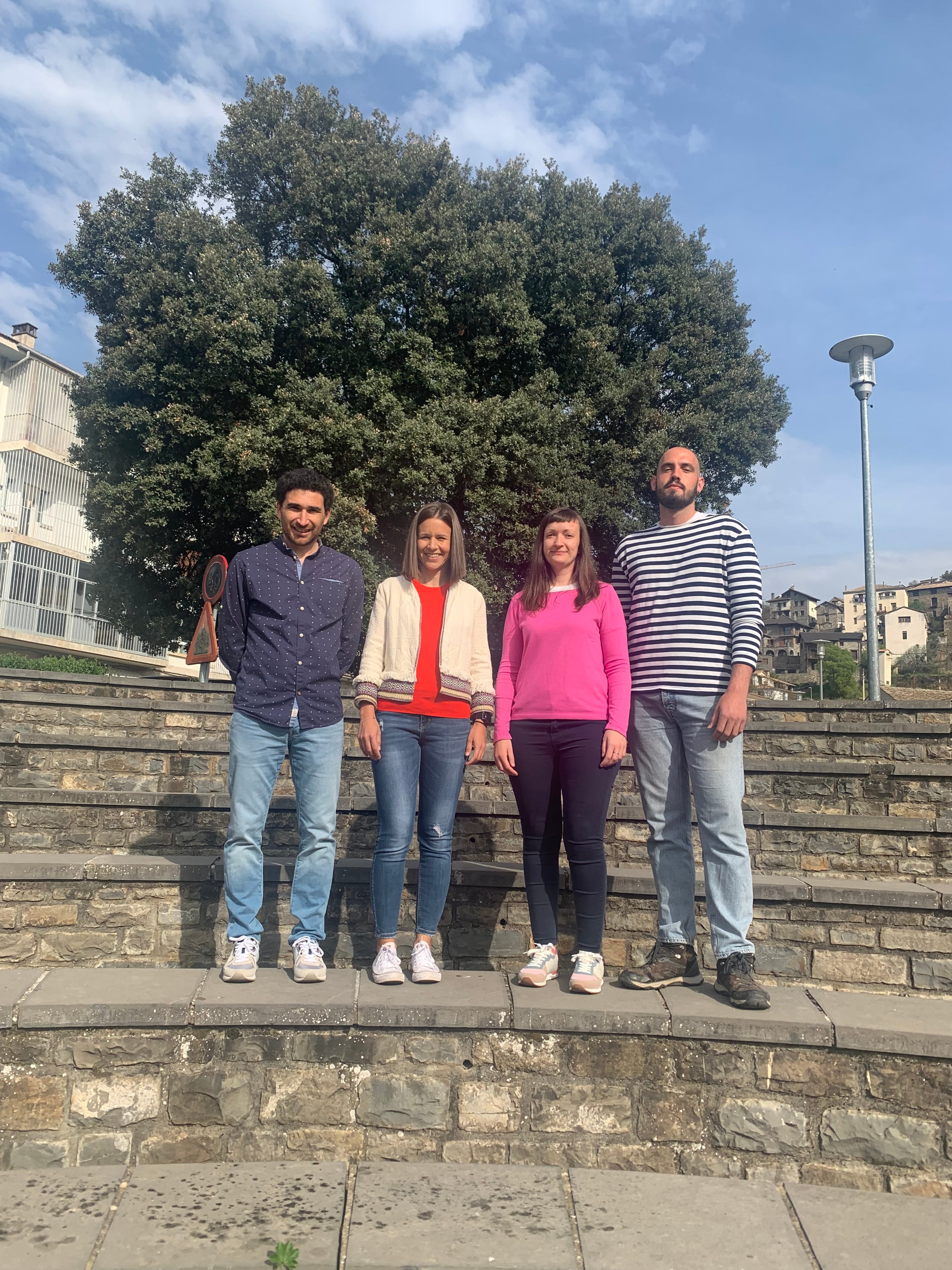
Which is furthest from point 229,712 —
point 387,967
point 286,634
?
point 387,967

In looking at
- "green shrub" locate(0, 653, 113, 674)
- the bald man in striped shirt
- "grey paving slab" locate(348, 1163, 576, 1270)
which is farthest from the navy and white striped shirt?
"green shrub" locate(0, 653, 113, 674)

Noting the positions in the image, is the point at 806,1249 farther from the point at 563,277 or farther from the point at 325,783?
the point at 563,277

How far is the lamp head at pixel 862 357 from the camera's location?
12.3m

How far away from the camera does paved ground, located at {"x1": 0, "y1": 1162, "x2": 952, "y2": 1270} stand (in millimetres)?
2078

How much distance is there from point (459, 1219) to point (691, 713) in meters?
1.79

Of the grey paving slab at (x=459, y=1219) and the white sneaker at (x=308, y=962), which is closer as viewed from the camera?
the grey paving slab at (x=459, y=1219)

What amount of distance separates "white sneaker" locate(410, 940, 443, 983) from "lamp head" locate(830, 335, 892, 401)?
1169cm

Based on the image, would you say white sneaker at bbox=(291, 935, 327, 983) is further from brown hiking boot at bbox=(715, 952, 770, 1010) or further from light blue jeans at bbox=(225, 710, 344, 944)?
brown hiking boot at bbox=(715, 952, 770, 1010)

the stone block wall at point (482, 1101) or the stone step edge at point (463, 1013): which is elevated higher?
the stone step edge at point (463, 1013)

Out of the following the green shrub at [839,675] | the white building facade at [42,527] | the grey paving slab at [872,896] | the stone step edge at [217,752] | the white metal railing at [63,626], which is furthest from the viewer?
the green shrub at [839,675]

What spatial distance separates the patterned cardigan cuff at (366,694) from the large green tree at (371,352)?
1034 centimetres

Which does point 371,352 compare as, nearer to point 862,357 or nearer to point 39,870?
point 862,357

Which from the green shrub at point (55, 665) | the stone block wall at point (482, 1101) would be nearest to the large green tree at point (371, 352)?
the green shrub at point (55, 665)

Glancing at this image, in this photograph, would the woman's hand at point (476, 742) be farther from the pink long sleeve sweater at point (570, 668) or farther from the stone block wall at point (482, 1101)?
the stone block wall at point (482, 1101)
